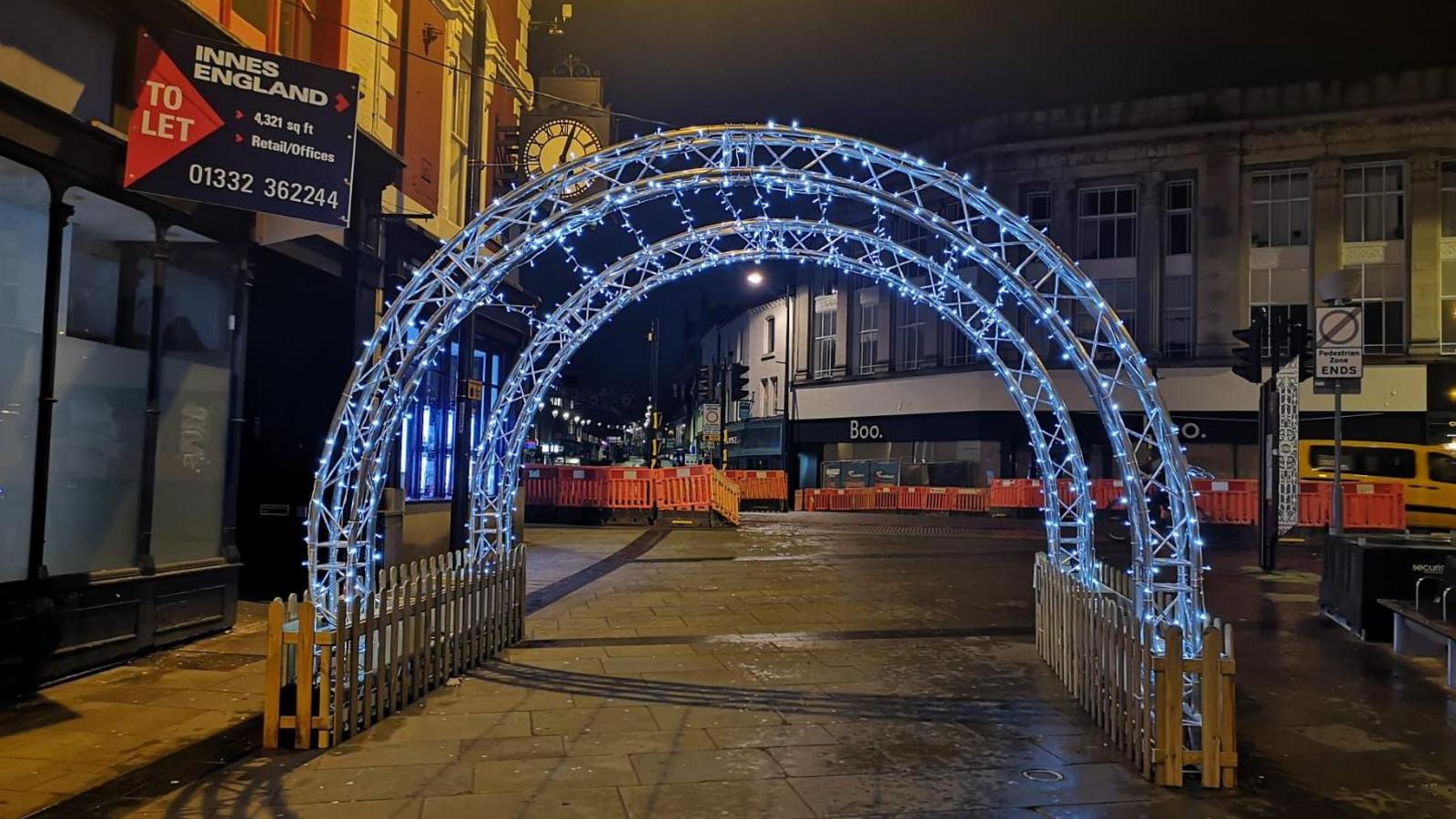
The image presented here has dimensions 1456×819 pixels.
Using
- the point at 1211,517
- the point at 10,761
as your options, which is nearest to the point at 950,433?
the point at 1211,517

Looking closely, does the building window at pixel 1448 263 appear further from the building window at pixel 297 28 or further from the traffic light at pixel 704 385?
the building window at pixel 297 28

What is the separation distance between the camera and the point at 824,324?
45562 millimetres

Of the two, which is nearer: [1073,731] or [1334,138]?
[1073,731]

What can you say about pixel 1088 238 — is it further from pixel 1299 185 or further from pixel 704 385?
pixel 704 385

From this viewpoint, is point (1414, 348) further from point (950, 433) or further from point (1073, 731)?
point (1073, 731)

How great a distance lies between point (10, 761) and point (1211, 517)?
26387mm

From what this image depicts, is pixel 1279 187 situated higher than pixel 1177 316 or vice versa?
pixel 1279 187

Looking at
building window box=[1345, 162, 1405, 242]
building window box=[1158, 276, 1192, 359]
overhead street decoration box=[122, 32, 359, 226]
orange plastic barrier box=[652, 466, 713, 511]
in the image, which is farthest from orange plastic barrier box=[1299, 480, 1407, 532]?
overhead street decoration box=[122, 32, 359, 226]

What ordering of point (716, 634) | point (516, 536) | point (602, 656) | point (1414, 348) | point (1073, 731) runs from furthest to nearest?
point (1414, 348)
point (516, 536)
point (716, 634)
point (602, 656)
point (1073, 731)

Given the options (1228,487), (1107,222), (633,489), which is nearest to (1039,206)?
(1107,222)

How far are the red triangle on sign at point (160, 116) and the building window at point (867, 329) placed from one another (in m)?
34.9

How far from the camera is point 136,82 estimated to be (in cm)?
812

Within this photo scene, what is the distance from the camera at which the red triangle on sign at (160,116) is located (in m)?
7.86

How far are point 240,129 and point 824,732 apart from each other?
6936 millimetres
